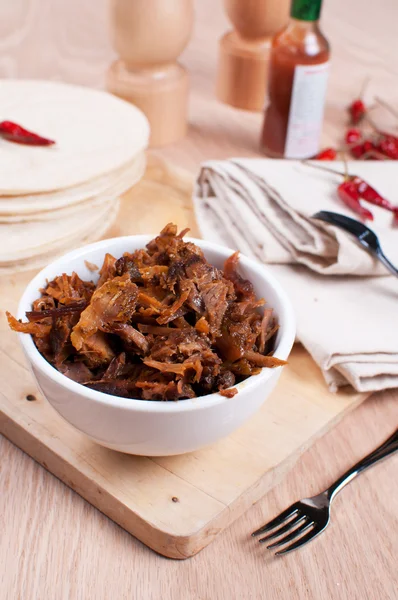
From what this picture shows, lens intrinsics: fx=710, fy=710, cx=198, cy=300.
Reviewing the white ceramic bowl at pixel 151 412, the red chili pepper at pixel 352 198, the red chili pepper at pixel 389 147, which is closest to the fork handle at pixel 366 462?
the white ceramic bowl at pixel 151 412

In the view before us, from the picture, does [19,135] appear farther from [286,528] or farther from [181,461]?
[286,528]

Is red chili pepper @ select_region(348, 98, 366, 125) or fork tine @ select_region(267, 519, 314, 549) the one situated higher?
fork tine @ select_region(267, 519, 314, 549)

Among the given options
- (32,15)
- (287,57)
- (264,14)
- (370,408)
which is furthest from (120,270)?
(32,15)

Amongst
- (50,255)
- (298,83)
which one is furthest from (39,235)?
(298,83)

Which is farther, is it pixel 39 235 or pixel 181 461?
pixel 39 235

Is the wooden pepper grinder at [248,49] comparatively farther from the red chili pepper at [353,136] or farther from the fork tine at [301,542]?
the fork tine at [301,542]

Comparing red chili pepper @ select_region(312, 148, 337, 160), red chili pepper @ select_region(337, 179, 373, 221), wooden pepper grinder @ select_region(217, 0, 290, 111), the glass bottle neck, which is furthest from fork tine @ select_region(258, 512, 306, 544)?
wooden pepper grinder @ select_region(217, 0, 290, 111)

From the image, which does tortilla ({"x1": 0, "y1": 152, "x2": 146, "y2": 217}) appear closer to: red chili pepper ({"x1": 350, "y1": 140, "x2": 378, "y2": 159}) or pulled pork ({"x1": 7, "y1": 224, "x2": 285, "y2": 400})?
pulled pork ({"x1": 7, "y1": 224, "x2": 285, "y2": 400})

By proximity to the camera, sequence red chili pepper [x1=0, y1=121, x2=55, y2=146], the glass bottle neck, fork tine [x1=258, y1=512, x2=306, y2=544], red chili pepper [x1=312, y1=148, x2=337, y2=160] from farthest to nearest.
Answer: red chili pepper [x1=312, y1=148, x2=337, y2=160] → the glass bottle neck → red chili pepper [x1=0, y1=121, x2=55, y2=146] → fork tine [x1=258, y1=512, x2=306, y2=544]
